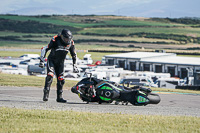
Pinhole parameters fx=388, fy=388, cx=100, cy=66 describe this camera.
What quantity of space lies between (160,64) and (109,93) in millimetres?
50274

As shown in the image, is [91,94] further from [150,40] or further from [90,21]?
[90,21]

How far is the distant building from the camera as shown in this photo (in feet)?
188

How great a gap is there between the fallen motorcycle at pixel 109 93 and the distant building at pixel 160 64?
133 ft

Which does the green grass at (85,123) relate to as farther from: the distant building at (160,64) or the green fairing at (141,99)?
the distant building at (160,64)

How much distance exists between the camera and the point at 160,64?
62594 mm

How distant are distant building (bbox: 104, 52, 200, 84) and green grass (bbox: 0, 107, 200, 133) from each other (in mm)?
43595

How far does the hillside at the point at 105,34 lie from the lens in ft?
418

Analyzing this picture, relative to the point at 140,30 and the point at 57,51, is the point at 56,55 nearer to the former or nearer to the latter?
the point at 57,51

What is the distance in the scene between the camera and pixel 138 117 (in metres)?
10.6

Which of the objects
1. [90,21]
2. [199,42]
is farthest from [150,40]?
[90,21]

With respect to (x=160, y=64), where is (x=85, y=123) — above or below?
above

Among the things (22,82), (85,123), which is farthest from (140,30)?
(85,123)

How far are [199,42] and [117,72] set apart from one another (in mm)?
93499

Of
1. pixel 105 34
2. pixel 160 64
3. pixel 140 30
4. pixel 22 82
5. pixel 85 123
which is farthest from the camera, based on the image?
pixel 140 30
